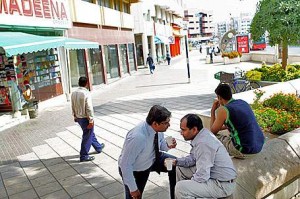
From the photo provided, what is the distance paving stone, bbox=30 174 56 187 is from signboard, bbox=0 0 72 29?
6.81 meters

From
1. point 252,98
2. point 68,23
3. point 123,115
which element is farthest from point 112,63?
point 252,98

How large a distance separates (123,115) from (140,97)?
350 centimetres

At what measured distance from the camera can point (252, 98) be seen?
750cm

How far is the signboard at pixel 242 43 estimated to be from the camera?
31.6 meters

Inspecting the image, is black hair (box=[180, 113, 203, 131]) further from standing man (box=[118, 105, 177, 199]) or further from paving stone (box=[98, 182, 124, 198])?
paving stone (box=[98, 182, 124, 198])

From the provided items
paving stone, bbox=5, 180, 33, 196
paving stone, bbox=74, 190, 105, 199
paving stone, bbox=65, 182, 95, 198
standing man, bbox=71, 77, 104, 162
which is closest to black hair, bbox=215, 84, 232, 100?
paving stone, bbox=74, 190, 105, 199

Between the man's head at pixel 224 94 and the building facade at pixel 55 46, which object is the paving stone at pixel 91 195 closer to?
the man's head at pixel 224 94

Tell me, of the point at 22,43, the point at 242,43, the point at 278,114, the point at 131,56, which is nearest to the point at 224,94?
the point at 278,114

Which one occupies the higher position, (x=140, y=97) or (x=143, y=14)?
(x=143, y=14)

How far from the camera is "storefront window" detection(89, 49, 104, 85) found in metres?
18.4

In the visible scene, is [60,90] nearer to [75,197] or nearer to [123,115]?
[123,115]

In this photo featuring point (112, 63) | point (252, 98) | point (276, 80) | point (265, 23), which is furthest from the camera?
point (112, 63)

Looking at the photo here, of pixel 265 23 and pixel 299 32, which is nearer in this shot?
pixel 299 32

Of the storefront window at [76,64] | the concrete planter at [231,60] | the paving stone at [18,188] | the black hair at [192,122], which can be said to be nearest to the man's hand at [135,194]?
the black hair at [192,122]
